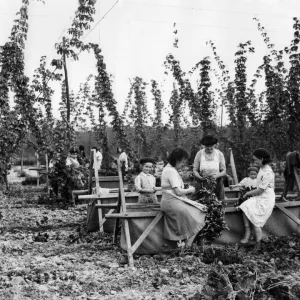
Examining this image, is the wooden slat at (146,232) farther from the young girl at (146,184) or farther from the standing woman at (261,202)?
the young girl at (146,184)

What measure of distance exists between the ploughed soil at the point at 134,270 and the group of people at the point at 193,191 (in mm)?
288

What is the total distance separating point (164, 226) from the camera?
7.71 m

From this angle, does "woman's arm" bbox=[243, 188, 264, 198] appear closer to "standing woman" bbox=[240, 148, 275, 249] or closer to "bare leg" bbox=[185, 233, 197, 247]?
"standing woman" bbox=[240, 148, 275, 249]

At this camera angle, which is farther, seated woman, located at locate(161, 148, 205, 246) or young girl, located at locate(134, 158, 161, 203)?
young girl, located at locate(134, 158, 161, 203)

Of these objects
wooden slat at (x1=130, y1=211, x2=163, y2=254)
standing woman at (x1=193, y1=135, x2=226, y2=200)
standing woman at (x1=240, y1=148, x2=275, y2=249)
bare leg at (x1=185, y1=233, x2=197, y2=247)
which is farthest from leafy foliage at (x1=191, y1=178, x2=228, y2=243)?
standing woman at (x1=193, y1=135, x2=226, y2=200)

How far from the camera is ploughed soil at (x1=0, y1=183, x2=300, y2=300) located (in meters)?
5.16

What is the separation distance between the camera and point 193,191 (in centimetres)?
765

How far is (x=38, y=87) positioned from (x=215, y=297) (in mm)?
12415

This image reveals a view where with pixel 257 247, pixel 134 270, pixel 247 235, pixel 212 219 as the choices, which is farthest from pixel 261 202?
pixel 134 270

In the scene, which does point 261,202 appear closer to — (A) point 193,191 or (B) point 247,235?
(B) point 247,235

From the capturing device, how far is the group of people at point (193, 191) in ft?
24.8

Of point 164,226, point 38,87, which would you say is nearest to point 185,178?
point 38,87

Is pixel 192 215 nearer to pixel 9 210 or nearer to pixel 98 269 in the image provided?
pixel 98 269

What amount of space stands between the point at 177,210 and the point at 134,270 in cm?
109
